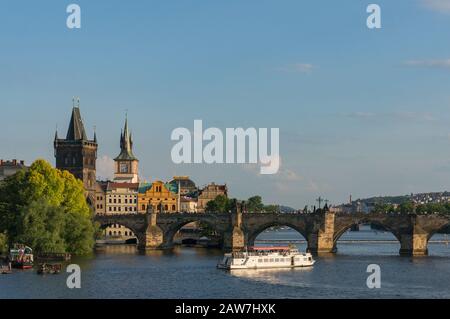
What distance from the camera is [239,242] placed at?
142375 mm

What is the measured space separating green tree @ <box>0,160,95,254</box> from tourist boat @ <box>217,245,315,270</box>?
19.8m

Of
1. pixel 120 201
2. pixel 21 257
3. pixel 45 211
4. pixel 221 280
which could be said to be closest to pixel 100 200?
pixel 120 201

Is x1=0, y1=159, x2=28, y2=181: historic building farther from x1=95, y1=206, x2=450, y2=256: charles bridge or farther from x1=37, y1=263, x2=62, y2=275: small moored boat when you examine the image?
x1=37, y1=263, x2=62, y2=275: small moored boat

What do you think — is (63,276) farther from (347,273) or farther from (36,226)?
(347,273)

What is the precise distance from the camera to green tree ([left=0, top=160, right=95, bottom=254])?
11006cm

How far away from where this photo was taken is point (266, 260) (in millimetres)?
111562

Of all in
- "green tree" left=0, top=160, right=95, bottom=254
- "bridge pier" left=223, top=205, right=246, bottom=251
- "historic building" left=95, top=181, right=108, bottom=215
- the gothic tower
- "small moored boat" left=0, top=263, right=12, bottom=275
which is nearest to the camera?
"small moored boat" left=0, top=263, right=12, bottom=275

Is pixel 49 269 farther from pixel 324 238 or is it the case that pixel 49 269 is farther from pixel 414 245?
pixel 414 245

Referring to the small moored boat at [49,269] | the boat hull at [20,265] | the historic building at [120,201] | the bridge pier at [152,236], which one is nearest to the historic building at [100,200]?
the historic building at [120,201]

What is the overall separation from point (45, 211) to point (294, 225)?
43.5 meters

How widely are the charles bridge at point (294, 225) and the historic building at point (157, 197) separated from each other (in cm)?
4258

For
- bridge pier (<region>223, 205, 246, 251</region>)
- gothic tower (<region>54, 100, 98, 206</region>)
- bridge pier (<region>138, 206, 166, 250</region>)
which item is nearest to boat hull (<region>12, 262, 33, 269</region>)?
bridge pier (<region>138, 206, 166, 250</region>)
